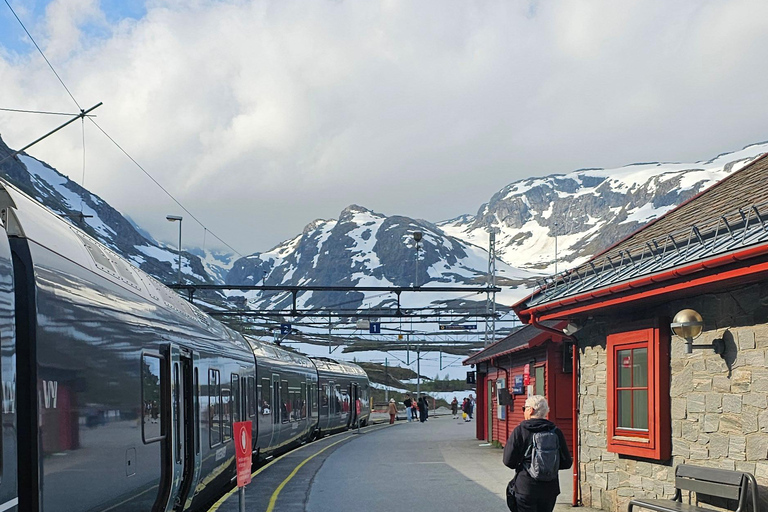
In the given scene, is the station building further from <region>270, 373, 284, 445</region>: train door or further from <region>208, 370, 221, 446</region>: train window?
<region>270, 373, 284, 445</region>: train door

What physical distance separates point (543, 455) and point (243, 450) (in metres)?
3.84

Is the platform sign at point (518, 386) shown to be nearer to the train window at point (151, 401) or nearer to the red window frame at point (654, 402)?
the red window frame at point (654, 402)

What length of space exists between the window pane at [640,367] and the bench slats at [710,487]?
145cm

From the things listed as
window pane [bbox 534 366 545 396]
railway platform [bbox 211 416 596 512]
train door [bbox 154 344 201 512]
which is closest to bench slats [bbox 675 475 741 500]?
railway platform [bbox 211 416 596 512]

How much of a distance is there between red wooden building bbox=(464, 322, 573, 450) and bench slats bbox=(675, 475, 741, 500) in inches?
175

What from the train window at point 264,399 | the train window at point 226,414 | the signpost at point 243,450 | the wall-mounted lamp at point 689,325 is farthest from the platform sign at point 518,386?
the wall-mounted lamp at point 689,325

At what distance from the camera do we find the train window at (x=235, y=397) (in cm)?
1560

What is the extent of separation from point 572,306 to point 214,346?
5.21 m

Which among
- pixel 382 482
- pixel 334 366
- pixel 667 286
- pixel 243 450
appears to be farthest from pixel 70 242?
pixel 334 366

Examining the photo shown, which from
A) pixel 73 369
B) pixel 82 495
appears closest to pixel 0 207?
pixel 73 369

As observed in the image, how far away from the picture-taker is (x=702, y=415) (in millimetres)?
9680

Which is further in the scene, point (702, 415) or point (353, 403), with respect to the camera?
point (353, 403)

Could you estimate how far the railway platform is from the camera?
1377 centimetres

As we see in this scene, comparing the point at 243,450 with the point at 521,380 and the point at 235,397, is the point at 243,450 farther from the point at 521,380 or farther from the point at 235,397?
the point at 521,380
